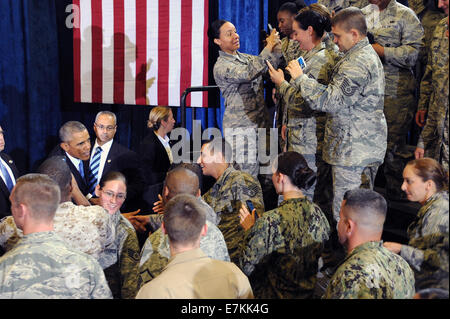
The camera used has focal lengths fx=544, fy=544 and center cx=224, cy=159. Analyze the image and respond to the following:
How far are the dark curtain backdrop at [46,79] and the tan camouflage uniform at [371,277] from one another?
3867 millimetres

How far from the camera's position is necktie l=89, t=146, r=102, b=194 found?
16.1ft

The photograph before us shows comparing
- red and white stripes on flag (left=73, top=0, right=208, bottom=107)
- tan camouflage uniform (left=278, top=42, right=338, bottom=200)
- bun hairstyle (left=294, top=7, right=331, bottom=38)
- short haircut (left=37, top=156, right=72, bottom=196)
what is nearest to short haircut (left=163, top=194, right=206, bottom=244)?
short haircut (left=37, top=156, right=72, bottom=196)

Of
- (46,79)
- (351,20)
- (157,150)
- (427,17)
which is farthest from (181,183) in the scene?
(46,79)

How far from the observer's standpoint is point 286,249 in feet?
10.1

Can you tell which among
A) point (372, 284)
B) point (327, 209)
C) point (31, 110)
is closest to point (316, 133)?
point (327, 209)

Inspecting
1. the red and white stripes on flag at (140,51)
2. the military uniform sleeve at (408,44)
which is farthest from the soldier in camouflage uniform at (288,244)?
the red and white stripes on flag at (140,51)

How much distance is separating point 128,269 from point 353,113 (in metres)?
1.86

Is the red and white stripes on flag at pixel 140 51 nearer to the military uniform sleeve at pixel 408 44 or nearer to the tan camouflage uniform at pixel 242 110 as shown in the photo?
the tan camouflage uniform at pixel 242 110

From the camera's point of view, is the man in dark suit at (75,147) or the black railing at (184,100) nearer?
the man in dark suit at (75,147)

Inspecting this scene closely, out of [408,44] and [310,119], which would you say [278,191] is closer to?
[310,119]

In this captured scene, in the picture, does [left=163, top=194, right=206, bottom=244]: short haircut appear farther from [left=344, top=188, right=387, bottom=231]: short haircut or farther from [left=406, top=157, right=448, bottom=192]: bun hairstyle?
[left=406, top=157, right=448, bottom=192]: bun hairstyle

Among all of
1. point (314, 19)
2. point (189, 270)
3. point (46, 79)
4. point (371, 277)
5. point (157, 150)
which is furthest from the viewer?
point (46, 79)

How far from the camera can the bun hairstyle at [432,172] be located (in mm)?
3078
